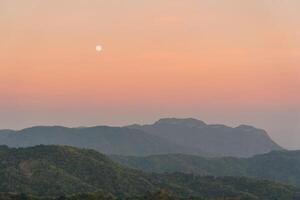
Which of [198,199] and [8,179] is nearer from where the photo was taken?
[198,199]

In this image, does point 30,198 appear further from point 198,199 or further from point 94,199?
point 198,199

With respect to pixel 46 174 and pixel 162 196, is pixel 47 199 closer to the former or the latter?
pixel 162 196

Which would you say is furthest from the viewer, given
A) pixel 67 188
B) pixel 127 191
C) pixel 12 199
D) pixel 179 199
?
pixel 127 191

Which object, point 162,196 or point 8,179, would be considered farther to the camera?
point 8,179

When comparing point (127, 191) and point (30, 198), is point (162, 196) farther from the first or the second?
point (127, 191)

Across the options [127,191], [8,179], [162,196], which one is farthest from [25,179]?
[162,196]

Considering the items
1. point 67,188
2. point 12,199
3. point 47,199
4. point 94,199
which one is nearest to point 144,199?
point 94,199

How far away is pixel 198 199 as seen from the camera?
148m

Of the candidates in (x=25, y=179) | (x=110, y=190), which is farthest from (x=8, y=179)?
(x=110, y=190)

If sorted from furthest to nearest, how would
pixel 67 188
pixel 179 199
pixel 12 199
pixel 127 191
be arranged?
pixel 127 191 < pixel 67 188 < pixel 179 199 < pixel 12 199

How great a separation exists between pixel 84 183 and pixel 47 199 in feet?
204

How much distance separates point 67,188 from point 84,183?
38.2 feet

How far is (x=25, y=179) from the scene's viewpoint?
19062 centimetres

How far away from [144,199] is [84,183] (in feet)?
202
